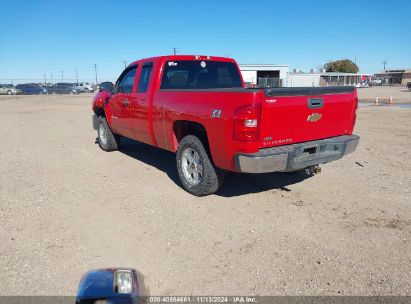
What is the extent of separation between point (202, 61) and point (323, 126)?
260cm

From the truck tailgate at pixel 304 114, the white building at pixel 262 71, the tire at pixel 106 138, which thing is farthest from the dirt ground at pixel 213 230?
the white building at pixel 262 71

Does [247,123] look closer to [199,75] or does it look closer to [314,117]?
[314,117]

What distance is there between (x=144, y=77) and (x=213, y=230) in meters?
3.25

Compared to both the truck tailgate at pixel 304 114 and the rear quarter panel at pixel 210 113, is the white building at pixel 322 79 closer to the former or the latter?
the truck tailgate at pixel 304 114

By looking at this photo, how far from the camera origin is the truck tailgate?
378cm

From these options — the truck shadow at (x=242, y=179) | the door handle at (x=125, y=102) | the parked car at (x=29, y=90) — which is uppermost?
the parked car at (x=29, y=90)

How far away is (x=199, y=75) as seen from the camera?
232 inches

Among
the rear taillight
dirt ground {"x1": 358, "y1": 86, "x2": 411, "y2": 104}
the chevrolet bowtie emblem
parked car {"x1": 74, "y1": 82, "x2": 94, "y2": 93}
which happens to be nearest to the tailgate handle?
the chevrolet bowtie emblem

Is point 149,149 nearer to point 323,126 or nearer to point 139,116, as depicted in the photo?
point 139,116

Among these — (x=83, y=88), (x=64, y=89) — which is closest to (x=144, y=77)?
(x=64, y=89)

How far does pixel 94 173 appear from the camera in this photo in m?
6.11

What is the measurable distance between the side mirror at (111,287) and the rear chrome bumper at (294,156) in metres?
2.52

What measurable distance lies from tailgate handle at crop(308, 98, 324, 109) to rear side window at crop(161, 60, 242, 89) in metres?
2.23

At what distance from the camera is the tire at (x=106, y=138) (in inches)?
304
